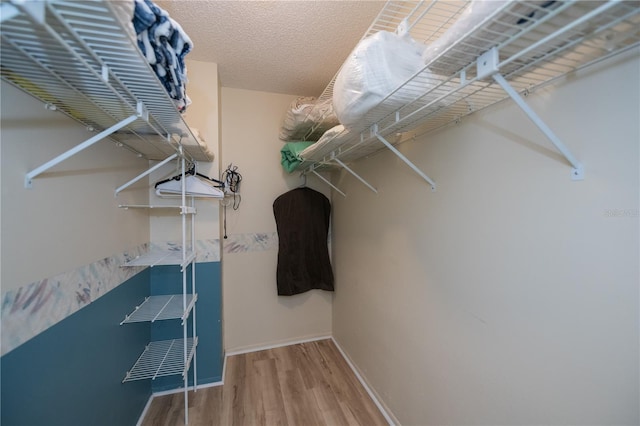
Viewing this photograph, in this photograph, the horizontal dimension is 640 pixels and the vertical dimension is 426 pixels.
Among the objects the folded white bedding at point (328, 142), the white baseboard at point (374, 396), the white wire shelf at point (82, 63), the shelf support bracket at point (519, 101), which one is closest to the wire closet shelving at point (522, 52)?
the shelf support bracket at point (519, 101)

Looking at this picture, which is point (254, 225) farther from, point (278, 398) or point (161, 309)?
point (278, 398)

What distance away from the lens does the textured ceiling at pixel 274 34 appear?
141cm

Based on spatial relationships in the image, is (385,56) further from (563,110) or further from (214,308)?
(214,308)

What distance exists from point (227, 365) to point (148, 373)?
2.85 feet

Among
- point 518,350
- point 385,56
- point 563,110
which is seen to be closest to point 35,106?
point 385,56

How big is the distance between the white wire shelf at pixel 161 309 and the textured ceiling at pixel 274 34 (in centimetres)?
178

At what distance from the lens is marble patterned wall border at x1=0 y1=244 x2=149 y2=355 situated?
31.4 inches

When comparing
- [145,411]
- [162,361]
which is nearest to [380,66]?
[162,361]

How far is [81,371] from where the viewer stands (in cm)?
111

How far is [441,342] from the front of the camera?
50.7 inches

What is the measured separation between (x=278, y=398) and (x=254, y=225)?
4.80ft

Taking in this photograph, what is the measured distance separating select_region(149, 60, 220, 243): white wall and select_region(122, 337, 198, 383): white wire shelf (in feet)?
2.59

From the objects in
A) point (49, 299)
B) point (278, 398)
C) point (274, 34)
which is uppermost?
point (274, 34)

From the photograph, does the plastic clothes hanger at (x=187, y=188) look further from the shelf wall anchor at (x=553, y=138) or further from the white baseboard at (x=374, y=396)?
the white baseboard at (x=374, y=396)
